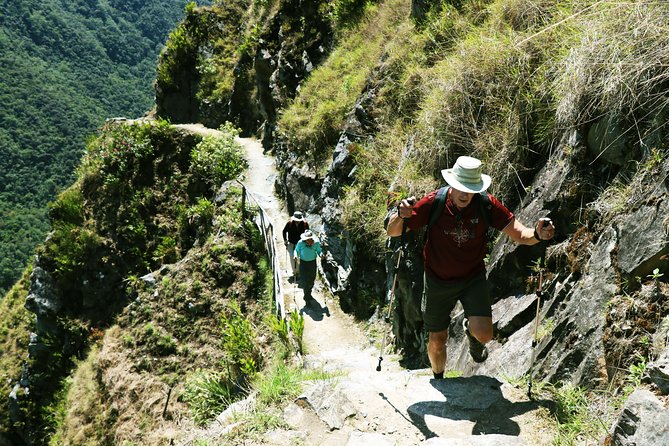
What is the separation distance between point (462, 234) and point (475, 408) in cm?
164

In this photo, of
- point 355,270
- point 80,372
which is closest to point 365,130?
point 355,270

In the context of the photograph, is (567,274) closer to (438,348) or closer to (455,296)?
(455,296)

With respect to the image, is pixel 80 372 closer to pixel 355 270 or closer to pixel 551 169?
pixel 355 270

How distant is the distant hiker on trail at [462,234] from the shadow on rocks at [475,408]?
0.48m

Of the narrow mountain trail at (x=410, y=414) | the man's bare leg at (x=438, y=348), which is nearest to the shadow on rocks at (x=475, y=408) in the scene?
the narrow mountain trail at (x=410, y=414)

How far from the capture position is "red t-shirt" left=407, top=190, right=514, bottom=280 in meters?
4.84

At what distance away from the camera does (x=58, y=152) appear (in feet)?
273

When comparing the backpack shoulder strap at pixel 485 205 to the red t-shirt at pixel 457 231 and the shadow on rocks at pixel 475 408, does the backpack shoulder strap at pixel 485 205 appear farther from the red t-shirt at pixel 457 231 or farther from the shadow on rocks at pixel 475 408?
the shadow on rocks at pixel 475 408

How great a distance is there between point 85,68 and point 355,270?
130 metres

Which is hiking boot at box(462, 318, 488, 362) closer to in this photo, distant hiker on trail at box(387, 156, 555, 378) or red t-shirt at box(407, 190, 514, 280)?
distant hiker on trail at box(387, 156, 555, 378)

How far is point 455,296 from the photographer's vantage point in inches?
202

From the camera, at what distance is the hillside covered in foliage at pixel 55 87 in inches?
2960

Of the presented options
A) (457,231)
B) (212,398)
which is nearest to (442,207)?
(457,231)

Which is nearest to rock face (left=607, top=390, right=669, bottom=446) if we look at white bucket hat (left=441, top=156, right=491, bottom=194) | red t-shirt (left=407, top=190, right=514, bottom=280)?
red t-shirt (left=407, top=190, right=514, bottom=280)
